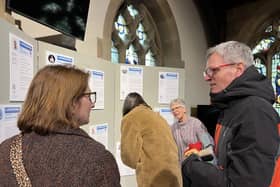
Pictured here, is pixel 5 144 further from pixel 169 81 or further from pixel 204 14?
pixel 204 14

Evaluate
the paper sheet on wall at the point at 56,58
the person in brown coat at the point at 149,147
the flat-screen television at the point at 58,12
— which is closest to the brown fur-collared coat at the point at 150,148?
the person in brown coat at the point at 149,147

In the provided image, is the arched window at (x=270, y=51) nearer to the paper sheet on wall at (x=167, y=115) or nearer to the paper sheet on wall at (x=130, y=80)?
the paper sheet on wall at (x=167, y=115)

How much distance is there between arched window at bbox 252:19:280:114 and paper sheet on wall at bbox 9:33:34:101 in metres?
4.02

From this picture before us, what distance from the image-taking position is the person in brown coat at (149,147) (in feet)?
7.19

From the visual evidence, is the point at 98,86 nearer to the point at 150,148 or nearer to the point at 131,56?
the point at 150,148

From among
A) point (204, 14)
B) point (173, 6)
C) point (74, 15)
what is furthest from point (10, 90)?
point (204, 14)

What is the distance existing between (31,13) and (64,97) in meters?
1.15

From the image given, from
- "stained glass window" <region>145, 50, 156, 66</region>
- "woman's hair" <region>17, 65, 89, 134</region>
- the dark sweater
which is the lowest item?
the dark sweater

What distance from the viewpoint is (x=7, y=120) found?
4.89 feet

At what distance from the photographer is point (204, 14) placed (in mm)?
5141

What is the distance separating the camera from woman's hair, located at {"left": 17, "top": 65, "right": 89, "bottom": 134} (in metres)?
0.95

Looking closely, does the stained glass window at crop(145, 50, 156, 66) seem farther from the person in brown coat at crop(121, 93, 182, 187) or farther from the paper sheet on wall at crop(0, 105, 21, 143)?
the paper sheet on wall at crop(0, 105, 21, 143)

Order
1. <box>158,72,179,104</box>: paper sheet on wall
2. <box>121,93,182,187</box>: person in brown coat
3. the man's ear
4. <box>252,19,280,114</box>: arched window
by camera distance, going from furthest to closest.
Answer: <box>252,19,280,114</box>: arched window < <box>158,72,179,104</box>: paper sheet on wall < <box>121,93,182,187</box>: person in brown coat < the man's ear

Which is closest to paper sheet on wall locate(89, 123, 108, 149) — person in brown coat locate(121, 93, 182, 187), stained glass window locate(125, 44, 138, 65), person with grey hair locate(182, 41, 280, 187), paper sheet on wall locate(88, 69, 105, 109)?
paper sheet on wall locate(88, 69, 105, 109)
